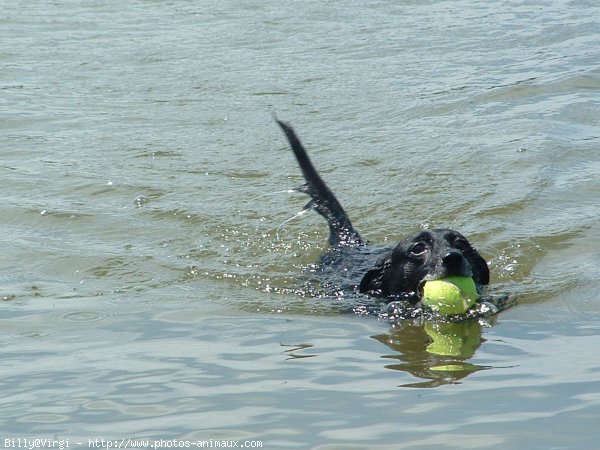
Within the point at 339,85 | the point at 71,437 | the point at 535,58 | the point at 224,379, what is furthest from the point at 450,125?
the point at 71,437

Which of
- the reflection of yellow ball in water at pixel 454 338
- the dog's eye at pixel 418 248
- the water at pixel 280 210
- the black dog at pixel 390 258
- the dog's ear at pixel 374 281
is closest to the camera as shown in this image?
the water at pixel 280 210

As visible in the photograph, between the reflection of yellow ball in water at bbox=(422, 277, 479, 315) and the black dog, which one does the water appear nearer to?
the reflection of yellow ball in water at bbox=(422, 277, 479, 315)

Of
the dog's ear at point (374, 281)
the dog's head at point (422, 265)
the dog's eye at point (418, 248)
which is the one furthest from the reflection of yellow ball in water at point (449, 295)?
the dog's ear at point (374, 281)

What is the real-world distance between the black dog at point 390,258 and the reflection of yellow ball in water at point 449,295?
5cm

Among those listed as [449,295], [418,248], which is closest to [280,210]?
[418,248]

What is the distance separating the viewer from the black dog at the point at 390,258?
644 centimetres

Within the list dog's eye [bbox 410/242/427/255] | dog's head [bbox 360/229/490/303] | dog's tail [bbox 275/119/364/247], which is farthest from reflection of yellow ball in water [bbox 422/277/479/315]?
dog's tail [bbox 275/119/364/247]

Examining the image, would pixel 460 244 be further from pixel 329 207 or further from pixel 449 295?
pixel 329 207

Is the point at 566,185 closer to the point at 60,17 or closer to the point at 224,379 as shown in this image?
the point at 224,379

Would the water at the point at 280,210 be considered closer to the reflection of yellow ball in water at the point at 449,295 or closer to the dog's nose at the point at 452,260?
the reflection of yellow ball in water at the point at 449,295

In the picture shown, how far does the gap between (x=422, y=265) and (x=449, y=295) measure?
14.4 inches

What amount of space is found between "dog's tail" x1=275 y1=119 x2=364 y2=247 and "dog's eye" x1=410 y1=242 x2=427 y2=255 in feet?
3.73

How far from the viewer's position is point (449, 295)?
6250 mm

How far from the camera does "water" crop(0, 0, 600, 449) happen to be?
479 centimetres
